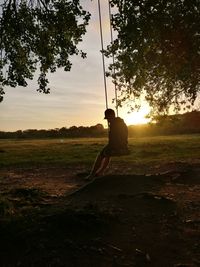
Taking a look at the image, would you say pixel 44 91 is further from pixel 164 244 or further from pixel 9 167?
pixel 9 167

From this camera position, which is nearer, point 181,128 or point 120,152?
point 120,152

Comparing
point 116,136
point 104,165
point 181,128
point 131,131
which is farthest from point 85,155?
point 131,131

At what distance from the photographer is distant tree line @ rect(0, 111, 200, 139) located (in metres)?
75.6

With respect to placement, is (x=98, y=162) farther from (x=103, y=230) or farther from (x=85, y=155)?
(x=85, y=155)

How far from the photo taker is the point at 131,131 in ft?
263

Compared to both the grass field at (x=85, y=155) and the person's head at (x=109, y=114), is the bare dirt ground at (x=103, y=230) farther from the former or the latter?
the grass field at (x=85, y=155)

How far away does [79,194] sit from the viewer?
13.2 m

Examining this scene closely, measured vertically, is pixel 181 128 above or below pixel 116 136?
above

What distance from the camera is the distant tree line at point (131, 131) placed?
75.6 metres

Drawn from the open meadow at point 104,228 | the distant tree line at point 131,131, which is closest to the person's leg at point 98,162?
the open meadow at point 104,228

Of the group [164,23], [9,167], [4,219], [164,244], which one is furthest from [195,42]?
→ [9,167]

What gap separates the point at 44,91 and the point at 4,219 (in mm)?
6747

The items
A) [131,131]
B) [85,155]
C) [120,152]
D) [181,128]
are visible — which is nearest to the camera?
[120,152]

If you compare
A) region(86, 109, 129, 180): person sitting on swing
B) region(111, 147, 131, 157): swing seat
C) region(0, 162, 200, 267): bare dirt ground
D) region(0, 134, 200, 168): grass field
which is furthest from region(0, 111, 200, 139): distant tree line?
region(0, 162, 200, 267): bare dirt ground
